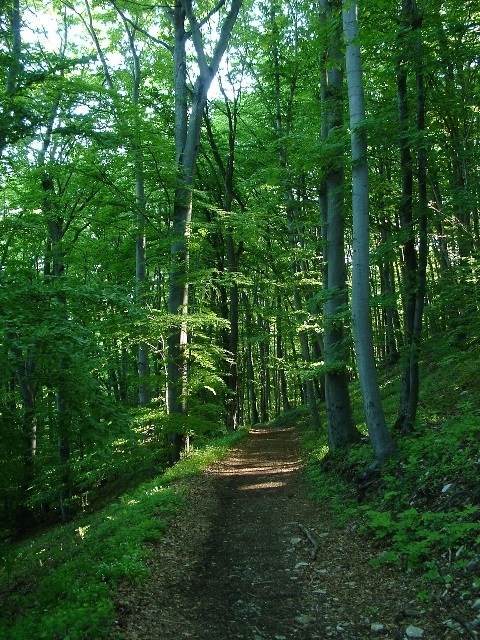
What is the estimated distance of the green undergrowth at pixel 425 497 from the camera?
14.0 feet

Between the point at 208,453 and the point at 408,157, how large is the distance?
901 cm

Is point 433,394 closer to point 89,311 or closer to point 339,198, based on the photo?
point 339,198

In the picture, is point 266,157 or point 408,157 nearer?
point 408,157

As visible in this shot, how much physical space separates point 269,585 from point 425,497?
2.13 metres

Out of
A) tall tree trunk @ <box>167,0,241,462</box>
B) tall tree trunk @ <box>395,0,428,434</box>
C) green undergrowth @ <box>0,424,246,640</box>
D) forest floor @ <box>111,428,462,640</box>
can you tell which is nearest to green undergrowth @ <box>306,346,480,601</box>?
forest floor @ <box>111,428,462,640</box>

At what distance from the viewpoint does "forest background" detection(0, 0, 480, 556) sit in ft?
18.7

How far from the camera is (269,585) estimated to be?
4.95m

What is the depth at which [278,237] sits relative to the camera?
1773 cm

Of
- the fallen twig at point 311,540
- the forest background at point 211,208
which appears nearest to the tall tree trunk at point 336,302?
the forest background at point 211,208

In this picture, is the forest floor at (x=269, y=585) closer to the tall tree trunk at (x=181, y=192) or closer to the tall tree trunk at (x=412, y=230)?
the tall tree trunk at (x=412, y=230)

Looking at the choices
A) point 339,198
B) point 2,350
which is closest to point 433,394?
point 339,198

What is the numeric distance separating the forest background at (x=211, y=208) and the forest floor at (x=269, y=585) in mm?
1437

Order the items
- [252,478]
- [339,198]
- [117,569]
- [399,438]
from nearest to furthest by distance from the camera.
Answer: [117,569] < [399,438] < [339,198] < [252,478]

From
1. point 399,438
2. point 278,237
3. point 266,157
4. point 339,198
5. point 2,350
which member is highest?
point 266,157
